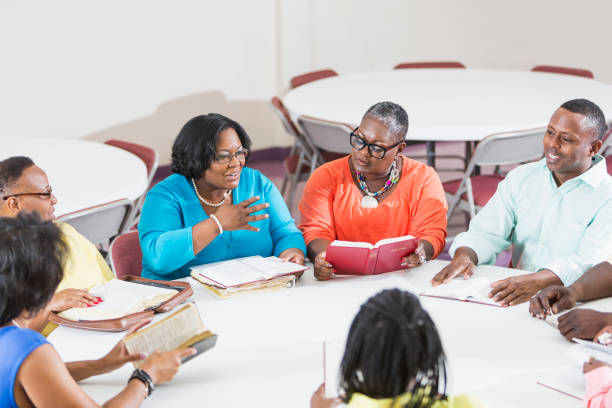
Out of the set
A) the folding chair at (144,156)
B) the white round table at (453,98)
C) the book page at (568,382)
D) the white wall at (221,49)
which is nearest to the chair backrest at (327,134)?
the white round table at (453,98)

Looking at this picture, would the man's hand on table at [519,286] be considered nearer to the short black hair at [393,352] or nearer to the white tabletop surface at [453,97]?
the short black hair at [393,352]

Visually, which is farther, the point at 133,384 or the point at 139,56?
the point at 139,56

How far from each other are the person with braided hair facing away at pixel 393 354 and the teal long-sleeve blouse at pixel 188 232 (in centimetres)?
128

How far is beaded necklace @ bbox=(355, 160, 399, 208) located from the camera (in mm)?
2766

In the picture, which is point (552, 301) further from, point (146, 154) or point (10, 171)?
point (146, 154)

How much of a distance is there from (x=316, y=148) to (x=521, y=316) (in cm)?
258

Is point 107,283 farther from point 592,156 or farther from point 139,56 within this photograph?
point 139,56

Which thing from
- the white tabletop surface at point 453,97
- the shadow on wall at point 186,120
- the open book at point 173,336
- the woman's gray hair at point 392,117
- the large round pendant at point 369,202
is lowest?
the shadow on wall at point 186,120

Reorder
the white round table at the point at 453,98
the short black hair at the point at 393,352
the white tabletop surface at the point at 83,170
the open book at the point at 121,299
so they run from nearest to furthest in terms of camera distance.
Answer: the short black hair at the point at 393,352, the open book at the point at 121,299, the white tabletop surface at the point at 83,170, the white round table at the point at 453,98

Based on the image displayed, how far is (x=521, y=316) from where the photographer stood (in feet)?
6.93

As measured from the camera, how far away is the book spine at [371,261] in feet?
7.64

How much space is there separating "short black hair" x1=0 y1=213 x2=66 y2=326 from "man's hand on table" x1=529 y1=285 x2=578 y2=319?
4.27ft

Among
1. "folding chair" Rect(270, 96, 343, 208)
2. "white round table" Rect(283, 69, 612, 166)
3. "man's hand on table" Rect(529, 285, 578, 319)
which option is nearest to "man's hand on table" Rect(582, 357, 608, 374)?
"man's hand on table" Rect(529, 285, 578, 319)

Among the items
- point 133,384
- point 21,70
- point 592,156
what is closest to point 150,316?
point 133,384
